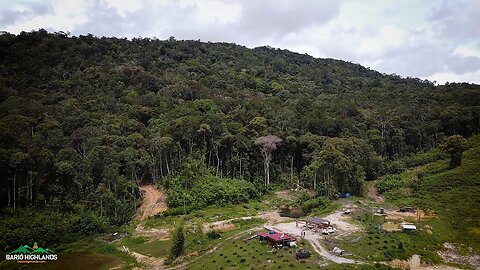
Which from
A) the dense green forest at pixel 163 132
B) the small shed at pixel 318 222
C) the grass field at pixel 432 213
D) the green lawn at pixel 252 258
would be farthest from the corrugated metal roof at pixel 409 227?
the dense green forest at pixel 163 132

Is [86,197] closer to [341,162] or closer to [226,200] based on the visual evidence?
[226,200]

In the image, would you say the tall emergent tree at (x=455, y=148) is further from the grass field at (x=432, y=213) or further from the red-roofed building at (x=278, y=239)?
the red-roofed building at (x=278, y=239)

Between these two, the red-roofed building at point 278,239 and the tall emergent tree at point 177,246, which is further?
the tall emergent tree at point 177,246

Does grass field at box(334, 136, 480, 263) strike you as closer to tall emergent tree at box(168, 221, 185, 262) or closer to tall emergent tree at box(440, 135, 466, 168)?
tall emergent tree at box(440, 135, 466, 168)

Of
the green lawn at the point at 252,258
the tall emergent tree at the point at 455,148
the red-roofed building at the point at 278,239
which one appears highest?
the tall emergent tree at the point at 455,148

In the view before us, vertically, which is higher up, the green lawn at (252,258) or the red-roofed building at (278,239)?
the red-roofed building at (278,239)

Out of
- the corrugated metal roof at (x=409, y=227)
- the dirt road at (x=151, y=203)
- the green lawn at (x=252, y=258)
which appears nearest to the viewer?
the green lawn at (x=252, y=258)

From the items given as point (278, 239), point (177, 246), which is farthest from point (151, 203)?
point (278, 239)
